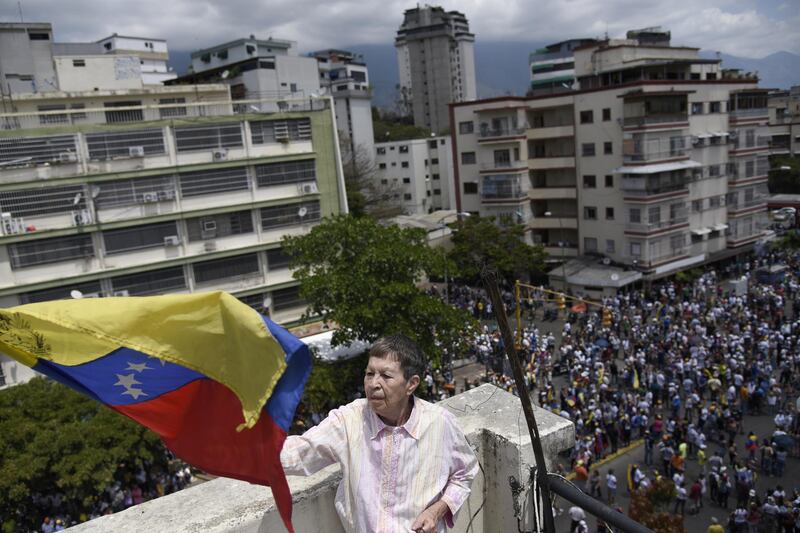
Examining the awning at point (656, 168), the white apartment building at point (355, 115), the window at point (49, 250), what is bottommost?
the window at point (49, 250)

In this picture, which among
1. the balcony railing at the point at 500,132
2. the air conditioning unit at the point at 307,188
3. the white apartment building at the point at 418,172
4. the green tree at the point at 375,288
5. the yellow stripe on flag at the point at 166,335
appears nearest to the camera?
the yellow stripe on flag at the point at 166,335

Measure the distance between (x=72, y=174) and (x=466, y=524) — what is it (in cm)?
2396

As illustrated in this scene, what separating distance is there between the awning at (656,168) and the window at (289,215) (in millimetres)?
16926

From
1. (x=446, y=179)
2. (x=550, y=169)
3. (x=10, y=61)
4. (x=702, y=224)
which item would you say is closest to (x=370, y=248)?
(x=550, y=169)

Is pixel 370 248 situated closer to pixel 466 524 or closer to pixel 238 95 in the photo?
pixel 466 524

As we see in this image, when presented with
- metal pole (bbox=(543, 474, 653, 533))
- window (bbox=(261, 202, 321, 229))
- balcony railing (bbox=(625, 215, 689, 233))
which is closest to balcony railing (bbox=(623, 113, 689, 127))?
balcony railing (bbox=(625, 215, 689, 233))

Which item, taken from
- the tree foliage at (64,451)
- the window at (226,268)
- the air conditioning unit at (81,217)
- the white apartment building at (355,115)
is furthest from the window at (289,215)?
the white apartment building at (355,115)

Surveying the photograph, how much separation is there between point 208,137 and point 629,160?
72.6ft

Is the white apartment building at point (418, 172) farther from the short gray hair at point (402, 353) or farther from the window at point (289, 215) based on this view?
the short gray hair at point (402, 353)

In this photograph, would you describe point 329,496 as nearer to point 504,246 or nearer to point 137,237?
point 137,237

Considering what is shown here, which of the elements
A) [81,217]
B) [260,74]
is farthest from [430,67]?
[81,217]

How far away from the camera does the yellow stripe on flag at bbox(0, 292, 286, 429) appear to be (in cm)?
261

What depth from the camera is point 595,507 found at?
9.22 feet

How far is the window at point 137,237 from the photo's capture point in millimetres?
24688
